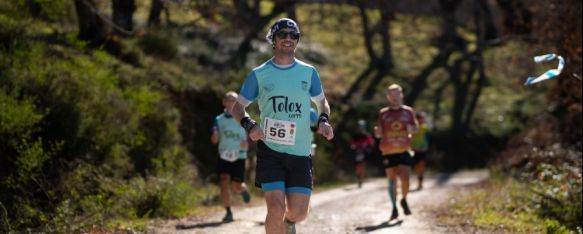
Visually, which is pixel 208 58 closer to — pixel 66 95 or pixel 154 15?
pixel 154 15

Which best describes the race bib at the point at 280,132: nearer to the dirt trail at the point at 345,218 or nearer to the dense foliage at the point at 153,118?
the dirt trail at the point at 345,218

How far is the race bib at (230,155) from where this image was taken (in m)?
12.5

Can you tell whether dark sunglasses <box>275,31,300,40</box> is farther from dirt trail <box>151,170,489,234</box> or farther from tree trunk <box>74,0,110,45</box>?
tree trunk <box>74,0,110,45</box>

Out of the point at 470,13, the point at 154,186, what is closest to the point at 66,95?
the point at 154,186

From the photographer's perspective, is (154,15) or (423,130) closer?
(423,130)

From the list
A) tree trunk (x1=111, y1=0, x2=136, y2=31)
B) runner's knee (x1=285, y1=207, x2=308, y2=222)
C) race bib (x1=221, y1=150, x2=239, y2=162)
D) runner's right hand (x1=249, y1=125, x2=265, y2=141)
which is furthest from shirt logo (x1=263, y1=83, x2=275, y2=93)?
tree trunk (x1=111, y1=0, x2=136, y2=31)

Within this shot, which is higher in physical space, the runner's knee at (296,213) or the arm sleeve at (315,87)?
the arm sleeve at (315,87)

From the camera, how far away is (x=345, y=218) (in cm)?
1249

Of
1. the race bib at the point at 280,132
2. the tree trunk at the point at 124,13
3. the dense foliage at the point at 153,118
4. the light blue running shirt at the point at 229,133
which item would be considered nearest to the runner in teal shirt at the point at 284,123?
the race bib at the point at 280,132

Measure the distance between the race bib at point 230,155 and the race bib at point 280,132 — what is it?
548 cm

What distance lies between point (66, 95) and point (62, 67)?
2.32 ft

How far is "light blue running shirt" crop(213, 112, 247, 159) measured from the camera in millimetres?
12477

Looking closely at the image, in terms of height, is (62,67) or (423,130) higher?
(62,67)

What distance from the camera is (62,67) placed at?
45.4ft
